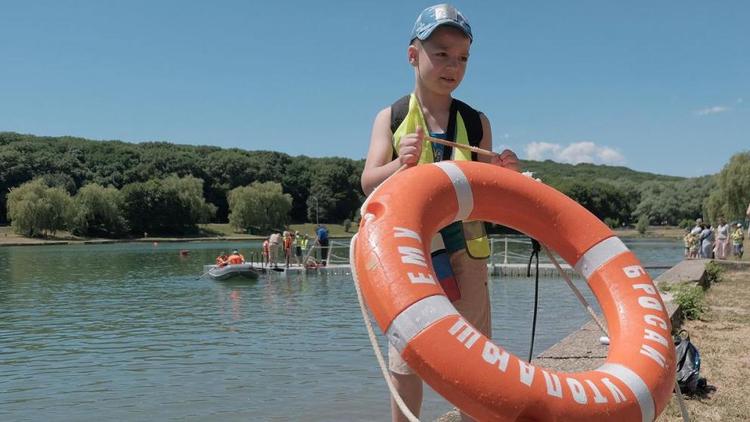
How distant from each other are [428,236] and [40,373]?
771cm

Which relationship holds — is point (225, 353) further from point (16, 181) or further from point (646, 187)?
point (646, 187)

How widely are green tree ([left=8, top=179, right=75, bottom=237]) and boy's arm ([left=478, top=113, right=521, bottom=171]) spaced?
64.4 meters

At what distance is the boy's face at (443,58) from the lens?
2.32 meters

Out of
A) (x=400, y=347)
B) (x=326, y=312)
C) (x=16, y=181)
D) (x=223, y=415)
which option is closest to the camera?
(x=400, y=347)

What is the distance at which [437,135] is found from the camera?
2.43 meters

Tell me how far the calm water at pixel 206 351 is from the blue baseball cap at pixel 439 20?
4.14m

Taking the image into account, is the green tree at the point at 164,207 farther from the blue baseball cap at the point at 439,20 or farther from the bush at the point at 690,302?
the blue baseball cap at the point at 439,20

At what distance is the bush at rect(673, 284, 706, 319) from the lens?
22.5 ft

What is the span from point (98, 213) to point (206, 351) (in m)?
63.1

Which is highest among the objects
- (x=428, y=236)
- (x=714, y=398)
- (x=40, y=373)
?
(x=428, y=236)

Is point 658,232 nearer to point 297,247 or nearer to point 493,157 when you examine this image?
point 297,247

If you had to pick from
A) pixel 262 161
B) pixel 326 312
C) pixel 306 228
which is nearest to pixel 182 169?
pixel 262 161

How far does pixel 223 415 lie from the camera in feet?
20.5

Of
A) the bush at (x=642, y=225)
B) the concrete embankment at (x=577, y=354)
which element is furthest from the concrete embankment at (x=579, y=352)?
the bush at (x=642, y=225)
